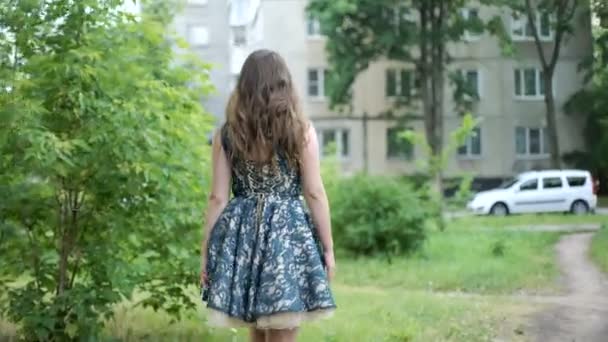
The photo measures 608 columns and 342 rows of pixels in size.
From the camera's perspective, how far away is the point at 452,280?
958 centimetres

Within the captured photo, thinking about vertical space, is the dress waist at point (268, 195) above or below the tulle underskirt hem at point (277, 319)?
above

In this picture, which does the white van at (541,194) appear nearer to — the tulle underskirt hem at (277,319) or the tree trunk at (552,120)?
the tree trunk at (552,120)

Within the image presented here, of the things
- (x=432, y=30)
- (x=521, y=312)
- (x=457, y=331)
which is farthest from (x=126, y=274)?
(x=432, y=30)

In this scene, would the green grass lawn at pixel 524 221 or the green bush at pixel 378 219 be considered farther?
the green grass lawn at pixel 524 221

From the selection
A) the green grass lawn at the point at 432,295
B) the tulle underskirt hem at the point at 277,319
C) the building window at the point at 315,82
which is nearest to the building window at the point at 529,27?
the building window at the point at 315,82

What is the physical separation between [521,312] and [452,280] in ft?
8.46

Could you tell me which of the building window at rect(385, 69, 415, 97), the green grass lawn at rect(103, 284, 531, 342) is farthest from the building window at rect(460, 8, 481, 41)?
the green grass lawn at rect(103, 284, 531, 342)

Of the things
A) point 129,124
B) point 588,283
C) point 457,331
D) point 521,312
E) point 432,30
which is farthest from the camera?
point 432,30

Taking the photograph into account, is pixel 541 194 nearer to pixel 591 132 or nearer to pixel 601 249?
pixel 591 132

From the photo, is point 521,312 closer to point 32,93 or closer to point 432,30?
point 32,93

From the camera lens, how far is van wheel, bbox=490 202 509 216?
72.4ft

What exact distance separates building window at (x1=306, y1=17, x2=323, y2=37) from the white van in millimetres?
6679

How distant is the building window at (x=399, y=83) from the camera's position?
27.2m

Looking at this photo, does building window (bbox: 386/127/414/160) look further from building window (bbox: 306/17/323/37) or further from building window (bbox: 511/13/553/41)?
building window (bbox: 511/13/553/41)
